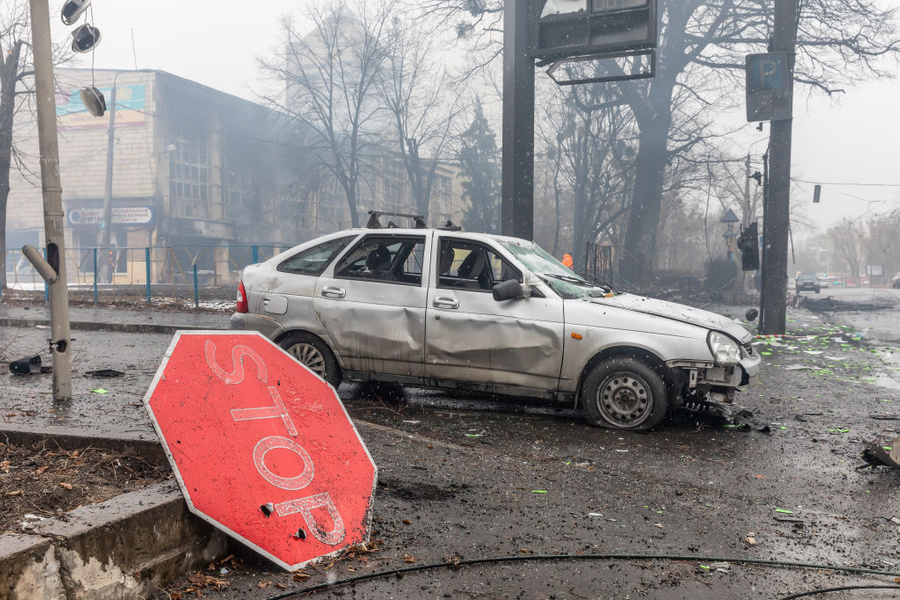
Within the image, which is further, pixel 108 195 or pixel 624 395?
pixel 108 195

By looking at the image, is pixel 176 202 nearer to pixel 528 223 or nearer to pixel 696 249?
pixel 528 223

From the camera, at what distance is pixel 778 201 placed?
549 inches

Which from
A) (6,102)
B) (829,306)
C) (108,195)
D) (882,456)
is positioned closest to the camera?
(882,456)

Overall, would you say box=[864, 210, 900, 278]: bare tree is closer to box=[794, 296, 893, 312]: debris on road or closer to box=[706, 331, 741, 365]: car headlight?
box=[794, 296, 893, 312]: debris on road

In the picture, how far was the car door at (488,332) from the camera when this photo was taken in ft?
20.6

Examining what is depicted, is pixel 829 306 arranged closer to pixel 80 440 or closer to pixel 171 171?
pixel 80 440

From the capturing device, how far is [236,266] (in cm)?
2280

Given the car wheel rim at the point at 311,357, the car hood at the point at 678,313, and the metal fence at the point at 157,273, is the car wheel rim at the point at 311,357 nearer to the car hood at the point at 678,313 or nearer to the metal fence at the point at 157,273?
the car hood at the point at 678,313

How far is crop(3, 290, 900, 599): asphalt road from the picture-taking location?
3227mm

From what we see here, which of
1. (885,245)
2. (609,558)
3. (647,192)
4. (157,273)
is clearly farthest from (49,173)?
(885,245)

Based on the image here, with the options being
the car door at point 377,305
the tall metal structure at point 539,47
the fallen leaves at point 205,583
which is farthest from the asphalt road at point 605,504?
the tall metal structure at point 539,47

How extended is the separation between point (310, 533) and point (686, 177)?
1419 inches

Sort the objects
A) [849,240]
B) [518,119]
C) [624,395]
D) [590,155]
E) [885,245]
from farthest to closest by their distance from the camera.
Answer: [849,240], [885,245], [590,155], [518,119], [624,395]

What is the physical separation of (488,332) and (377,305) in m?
1.09
